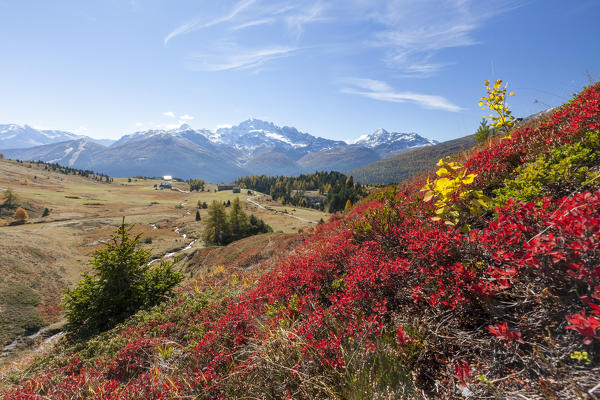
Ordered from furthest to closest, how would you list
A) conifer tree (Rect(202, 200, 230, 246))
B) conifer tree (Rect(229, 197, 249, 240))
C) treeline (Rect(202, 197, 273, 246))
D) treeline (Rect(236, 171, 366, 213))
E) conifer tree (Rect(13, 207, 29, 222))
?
treeline (Rect(236, 171, 366, 213)), conifer tree (Rect(13, 207, 29, 222)), conifer tree (Rect(229, 197, 249, 240)), treeline (Rect(202, 197, 273, 246)), conifer tree (Rect(202, 200, 230, 246))

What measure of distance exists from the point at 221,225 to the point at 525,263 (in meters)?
53.8

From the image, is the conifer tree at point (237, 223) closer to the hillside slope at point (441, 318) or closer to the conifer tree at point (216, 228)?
the conifer tree at point (216, 228)

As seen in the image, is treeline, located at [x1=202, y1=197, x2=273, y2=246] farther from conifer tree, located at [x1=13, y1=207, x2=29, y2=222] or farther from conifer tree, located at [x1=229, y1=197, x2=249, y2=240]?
conifer tree, located at [x1=13, y1=207, x2=29, y2=222]

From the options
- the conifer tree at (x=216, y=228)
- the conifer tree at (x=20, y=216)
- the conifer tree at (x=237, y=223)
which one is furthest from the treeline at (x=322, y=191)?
the conifer tree at (x=20, y=216)

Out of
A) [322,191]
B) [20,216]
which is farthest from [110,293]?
[322,191]

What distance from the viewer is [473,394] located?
2549 mm

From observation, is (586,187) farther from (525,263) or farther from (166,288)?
(166,288)

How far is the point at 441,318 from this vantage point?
3.45 metres

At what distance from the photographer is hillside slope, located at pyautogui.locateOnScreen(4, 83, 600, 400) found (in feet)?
7.75

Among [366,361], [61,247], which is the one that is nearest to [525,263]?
[366,361]

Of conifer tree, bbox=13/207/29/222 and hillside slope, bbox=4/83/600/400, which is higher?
hillside slope, bbox=4/83/600/400

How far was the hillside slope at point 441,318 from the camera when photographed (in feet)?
7.75

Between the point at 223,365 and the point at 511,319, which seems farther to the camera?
the point at 223,365

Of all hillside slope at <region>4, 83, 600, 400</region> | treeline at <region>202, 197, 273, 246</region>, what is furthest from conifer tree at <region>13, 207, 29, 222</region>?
hillside slope at <region>4, 83, 600, 400</region>
